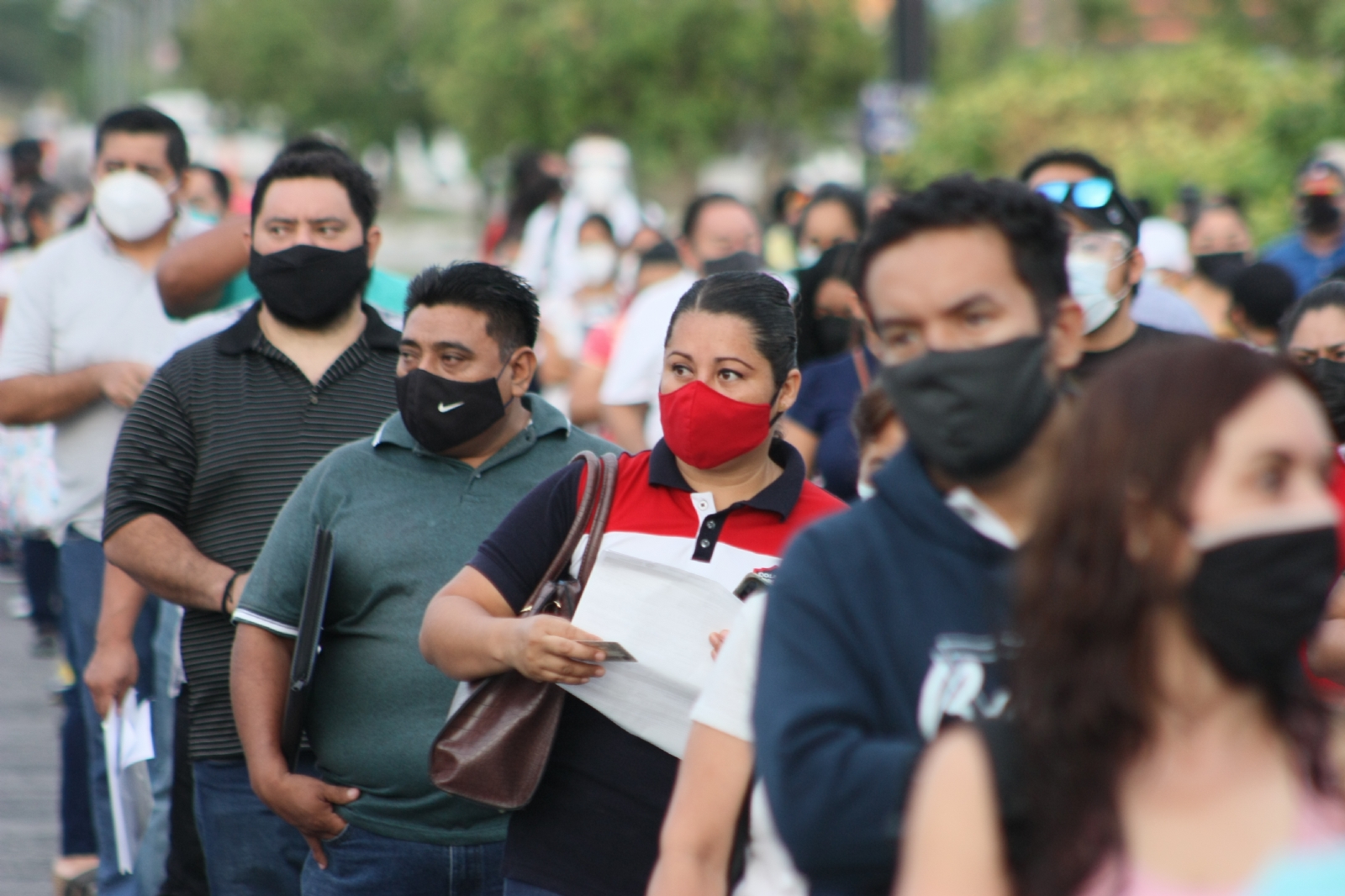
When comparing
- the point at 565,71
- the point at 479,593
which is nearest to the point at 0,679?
the point at 479,593

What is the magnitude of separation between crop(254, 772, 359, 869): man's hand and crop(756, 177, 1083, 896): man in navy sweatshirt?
72.6 inches

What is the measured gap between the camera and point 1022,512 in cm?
218

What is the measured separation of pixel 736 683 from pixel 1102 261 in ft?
7.92

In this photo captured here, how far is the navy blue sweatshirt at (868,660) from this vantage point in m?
2.01

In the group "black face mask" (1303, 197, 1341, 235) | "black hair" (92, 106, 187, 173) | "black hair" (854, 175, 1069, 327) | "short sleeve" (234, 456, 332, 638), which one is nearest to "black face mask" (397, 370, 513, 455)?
"short sleeve" (234, 456, 332, 638)

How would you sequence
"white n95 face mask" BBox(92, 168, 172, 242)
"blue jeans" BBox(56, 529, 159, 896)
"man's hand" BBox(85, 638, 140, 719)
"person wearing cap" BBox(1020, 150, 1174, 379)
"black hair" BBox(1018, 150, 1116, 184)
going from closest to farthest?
1. "person wearing cap" BBox(1020, 150, 1174, 379)
2. "man's hand" BBox(85, 638, 140, 719)
3. "black hair" BBox(1018, 150, 1116, 184)
4. "blue jeans" BBox(56, 529, 159, 896)
5. "white n95 face mask" BBox(92, 168, 172, 242)

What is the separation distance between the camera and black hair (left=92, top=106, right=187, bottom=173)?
6.08 meters

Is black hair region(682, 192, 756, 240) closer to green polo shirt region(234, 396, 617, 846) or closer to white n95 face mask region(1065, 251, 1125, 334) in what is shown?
white n95 face mask region(1065, 251, 1125, 334)

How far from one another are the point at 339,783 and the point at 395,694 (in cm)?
24

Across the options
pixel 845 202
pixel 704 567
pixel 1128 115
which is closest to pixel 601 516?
pixel 704 567

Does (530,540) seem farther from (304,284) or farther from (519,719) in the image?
(304,284)

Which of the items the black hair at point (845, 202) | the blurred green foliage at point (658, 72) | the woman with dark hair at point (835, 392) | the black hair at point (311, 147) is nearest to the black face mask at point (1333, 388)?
the woman with dark hair at point (835, 392)

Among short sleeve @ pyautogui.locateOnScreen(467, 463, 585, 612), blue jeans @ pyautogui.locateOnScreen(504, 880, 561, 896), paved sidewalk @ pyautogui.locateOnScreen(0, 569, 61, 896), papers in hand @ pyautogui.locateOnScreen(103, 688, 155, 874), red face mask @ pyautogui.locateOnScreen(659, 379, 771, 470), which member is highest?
red face mask @ pyautogui.locateOnScreen(659, 379, 771, 470)

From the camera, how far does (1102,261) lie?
4.49m
